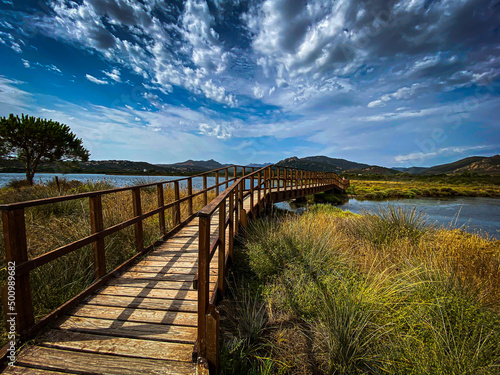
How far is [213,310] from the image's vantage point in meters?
1.67

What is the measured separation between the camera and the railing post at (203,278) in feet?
5.13

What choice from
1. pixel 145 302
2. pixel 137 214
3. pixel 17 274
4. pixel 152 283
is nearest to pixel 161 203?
pixel 137 214

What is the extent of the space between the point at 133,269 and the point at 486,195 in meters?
34.9

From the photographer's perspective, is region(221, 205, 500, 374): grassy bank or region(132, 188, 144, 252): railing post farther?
region(132, 188, 144, 252): railing post

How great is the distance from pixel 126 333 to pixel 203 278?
46.0 inches

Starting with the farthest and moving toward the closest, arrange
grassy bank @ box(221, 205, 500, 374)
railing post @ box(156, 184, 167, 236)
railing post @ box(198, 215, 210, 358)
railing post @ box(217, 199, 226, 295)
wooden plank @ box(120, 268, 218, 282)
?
railing post @ box(156, 184, 167, 236), wooden plank @ box(120, 268, 218, 282), railing post @ box(217, 199, 226, 295), grassy bank @ box(221, 205, 500, 374), railing post @ box(198, 215, 210, 358)

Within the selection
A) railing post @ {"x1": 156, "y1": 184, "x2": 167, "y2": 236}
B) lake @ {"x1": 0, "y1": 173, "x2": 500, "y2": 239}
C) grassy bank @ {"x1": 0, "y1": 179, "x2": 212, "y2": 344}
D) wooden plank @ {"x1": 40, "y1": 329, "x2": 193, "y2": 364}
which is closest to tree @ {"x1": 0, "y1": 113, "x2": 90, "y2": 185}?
lake @ {"x1": 0, "y1": 173, "x2": 500, "y2": 239}

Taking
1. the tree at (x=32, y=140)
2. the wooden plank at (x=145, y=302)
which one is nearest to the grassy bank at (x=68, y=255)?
the wooden plank at (x=145, y=302)

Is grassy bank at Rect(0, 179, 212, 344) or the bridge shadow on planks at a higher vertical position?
grassy bank at Rect(0, 179, 212, 344)

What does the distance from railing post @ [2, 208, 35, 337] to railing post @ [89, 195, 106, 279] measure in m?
0.80

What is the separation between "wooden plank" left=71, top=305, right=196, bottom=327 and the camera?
221 cm

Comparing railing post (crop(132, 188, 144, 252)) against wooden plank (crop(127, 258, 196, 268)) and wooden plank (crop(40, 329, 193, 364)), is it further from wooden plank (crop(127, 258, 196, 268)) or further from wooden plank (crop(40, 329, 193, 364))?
wooden plank (crop(40, 329, 193, 364))

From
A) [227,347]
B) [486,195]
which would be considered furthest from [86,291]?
[486,195]

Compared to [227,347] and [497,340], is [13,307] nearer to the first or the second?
[227,347]
